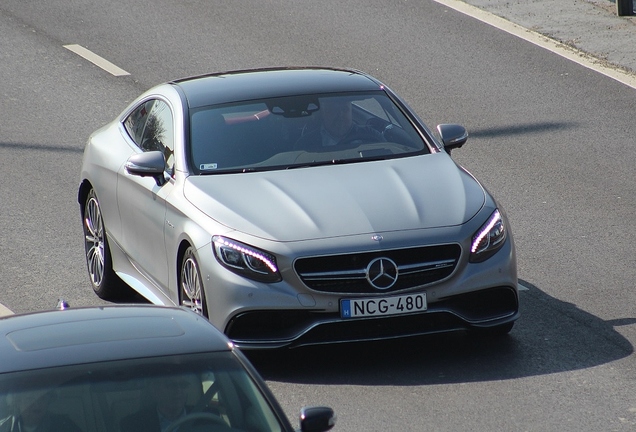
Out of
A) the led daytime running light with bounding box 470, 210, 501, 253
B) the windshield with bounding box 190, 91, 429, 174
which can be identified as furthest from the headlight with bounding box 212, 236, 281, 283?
the led daytime running light with bounding box 470, 210, 501, 253

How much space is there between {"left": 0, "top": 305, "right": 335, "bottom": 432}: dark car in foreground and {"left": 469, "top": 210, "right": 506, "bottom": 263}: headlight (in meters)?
3.17

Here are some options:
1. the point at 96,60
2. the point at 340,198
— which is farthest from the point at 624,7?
the point at 340,198

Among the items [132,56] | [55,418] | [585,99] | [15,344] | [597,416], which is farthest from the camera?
[132,56]

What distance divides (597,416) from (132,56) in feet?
37.6

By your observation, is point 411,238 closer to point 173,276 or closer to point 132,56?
point 173,276

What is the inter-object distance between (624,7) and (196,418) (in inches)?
569

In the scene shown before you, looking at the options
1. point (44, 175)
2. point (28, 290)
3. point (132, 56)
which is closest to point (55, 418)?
point (28, 290)

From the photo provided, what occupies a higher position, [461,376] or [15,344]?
[15,344]

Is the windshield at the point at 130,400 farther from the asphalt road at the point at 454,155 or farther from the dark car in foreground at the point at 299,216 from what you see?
the dark car in foreground at the point at 299,216

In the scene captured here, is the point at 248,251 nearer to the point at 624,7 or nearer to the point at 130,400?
the point at 130,400

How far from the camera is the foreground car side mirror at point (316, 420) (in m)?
4.59

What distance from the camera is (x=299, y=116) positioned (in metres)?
9.05

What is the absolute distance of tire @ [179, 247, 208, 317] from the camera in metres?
7.85

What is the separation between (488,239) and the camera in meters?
Result: 7.81
